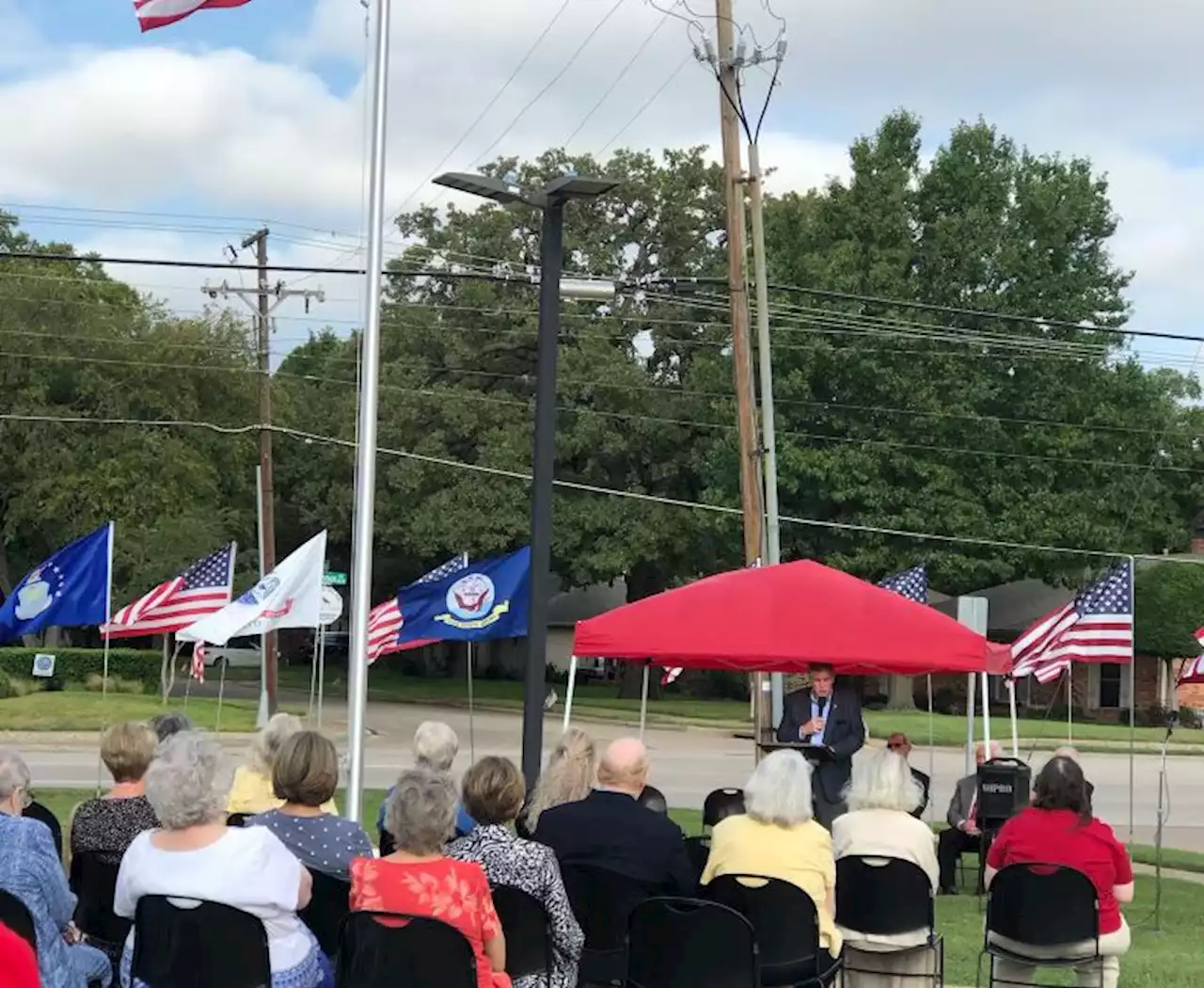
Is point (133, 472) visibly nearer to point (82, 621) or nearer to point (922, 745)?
point (922, 745)

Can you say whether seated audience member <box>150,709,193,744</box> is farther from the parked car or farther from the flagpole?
the parked car

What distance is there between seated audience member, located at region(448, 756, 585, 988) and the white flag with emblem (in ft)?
28.7

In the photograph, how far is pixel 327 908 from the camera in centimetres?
656

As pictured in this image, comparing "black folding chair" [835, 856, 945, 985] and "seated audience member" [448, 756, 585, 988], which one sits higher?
"seated audience member" [448, 756, 585, 988]

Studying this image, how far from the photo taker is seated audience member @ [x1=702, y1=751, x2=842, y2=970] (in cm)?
734

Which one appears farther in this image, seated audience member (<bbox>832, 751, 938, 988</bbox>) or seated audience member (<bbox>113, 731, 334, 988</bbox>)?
seated audience member (<bbox>832, 751, 938, 988</bbox>)

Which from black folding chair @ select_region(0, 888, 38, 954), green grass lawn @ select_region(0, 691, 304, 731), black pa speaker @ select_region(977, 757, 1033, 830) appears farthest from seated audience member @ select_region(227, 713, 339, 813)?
green grass lawn @ select_region(0, 691, 304, 731)

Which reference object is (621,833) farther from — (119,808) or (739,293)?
(739,293)

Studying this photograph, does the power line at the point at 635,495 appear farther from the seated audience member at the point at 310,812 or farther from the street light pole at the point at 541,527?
the seated audience member at the point at 310,812

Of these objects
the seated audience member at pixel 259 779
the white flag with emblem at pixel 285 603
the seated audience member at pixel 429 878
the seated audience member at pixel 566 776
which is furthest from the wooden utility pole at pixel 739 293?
the seated audience member at pixel 429 878

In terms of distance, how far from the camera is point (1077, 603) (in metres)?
15.2

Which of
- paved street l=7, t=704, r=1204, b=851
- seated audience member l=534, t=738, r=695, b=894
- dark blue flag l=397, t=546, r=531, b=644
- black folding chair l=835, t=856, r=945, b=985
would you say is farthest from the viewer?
paved street l=7, t=704, r=1204, b=851

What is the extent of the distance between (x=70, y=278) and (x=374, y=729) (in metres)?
20.4

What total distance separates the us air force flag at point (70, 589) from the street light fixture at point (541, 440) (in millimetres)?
5626
